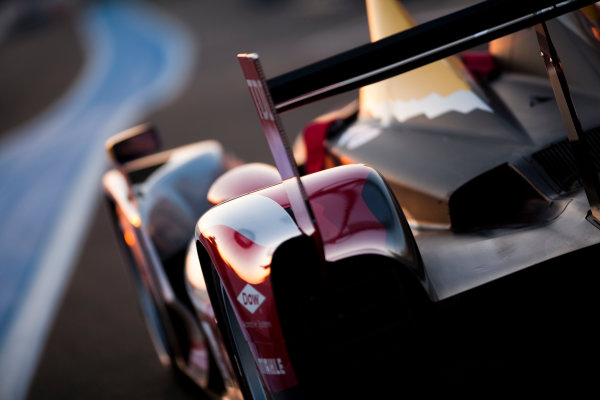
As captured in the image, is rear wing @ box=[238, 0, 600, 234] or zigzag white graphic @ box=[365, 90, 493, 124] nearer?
rear wing @ box=[238, 0, 600, 234]

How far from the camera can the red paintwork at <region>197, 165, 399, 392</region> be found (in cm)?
190

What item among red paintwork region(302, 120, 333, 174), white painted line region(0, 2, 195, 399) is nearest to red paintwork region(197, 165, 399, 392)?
red paintwork region(302, 120, 333, 174)

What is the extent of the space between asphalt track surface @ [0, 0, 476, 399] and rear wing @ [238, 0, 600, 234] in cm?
121

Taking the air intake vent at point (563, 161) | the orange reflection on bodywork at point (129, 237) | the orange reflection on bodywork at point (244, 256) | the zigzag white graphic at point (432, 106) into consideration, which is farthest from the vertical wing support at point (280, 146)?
the orange reflection on bodywork at point (129, 237)

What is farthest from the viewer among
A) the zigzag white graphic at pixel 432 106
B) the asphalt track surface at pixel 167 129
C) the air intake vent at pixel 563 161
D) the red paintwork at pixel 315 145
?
the asphalt track surface at pixel 167 129

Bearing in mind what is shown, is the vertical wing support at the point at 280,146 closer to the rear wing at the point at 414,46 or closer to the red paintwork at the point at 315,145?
the rear wing at the point at 414,46

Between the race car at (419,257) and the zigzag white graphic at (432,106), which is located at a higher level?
the zigzag white graphic at (432,106)

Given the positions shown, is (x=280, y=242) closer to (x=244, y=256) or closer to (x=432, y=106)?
(x=244, y=256)

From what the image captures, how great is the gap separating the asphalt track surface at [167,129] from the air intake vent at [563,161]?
97 centimetres

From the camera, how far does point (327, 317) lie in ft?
6.11

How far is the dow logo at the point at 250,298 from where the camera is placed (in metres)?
1.92

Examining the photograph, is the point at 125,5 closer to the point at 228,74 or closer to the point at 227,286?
the point at 228,74

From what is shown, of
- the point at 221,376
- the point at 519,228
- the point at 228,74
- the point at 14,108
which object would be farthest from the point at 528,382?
the point at 14,108

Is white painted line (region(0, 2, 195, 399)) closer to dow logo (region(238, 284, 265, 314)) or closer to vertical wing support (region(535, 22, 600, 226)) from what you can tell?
dow logo (region(238, 284, 265, 314))
